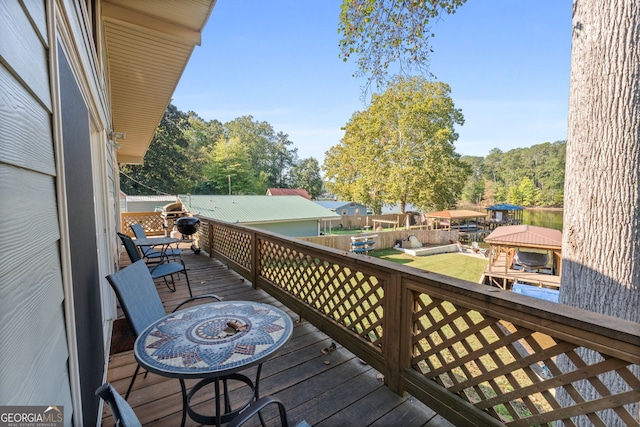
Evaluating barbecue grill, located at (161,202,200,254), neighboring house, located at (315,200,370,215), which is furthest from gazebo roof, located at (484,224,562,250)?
neighboring house, located at (315,200,370,215)

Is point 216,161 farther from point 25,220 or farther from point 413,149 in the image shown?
point 25,220

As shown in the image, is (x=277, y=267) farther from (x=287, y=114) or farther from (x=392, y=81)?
(x=287, y=114)

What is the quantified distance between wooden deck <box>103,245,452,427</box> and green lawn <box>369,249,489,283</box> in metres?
10.9

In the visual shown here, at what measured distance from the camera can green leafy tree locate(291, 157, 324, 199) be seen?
144 feet

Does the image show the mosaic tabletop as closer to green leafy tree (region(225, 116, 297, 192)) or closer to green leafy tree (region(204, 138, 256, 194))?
green leafy tree (region(204, 138, 256, 194))

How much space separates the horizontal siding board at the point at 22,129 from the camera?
0.56m

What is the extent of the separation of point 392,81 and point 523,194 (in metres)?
45.0

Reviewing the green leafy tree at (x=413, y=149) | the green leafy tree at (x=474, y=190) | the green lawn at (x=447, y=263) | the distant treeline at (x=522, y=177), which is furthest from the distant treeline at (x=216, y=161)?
the distant treeline at (x=522, y=177)

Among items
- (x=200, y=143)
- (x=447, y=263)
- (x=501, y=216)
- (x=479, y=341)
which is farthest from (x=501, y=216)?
(x=200, y=143)

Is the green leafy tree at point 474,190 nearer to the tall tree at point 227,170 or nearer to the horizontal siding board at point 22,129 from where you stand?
the tall tree at point 227,170

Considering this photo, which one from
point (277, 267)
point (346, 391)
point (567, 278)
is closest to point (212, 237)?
point (277, 267)

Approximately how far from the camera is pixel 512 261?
39.3 ft

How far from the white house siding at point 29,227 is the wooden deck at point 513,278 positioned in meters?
12.5

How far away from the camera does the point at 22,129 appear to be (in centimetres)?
65
